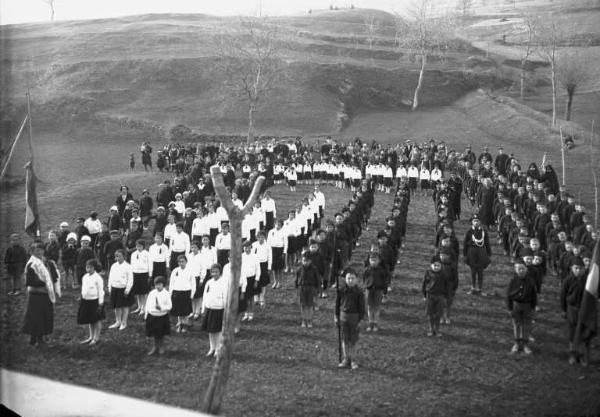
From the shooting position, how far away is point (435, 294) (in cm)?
1277

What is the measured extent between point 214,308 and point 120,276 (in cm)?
256

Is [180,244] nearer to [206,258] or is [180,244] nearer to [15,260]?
[206,258]

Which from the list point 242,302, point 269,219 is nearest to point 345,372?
point 242,302

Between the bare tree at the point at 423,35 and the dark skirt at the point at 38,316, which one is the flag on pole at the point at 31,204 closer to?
the dark skirt at the point at 38,316

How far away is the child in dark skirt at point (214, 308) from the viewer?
1202cm

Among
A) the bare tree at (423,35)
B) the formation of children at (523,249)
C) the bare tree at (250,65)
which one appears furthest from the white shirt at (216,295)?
the bare tree at (423,35)

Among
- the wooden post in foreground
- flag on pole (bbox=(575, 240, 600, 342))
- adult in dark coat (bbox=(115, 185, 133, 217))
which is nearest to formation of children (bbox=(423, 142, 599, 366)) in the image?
flag on pole (bbox=(575, 240, 600, 342))

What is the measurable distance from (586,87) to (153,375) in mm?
49322

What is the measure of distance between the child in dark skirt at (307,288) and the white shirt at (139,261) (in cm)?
349

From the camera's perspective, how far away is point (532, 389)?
10539mm

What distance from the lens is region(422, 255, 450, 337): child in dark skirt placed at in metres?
12.8

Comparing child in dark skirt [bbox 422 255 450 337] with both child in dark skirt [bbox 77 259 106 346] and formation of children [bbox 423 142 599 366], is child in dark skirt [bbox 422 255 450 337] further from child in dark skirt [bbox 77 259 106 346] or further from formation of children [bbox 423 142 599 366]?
child in dark skirt [bbox 77 259 106 346]

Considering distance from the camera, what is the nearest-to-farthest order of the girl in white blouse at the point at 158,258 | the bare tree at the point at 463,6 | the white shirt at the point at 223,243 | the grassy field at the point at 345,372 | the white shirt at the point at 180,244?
the grassy field at the point at 345,372, the girl in white blouse at the point at 158,258, the white shirt at the point at 180,244, the white shirt at the point at 223,243, the bare tree at the point at 463,6

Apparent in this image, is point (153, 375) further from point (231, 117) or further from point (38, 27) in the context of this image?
point (38, 27)
